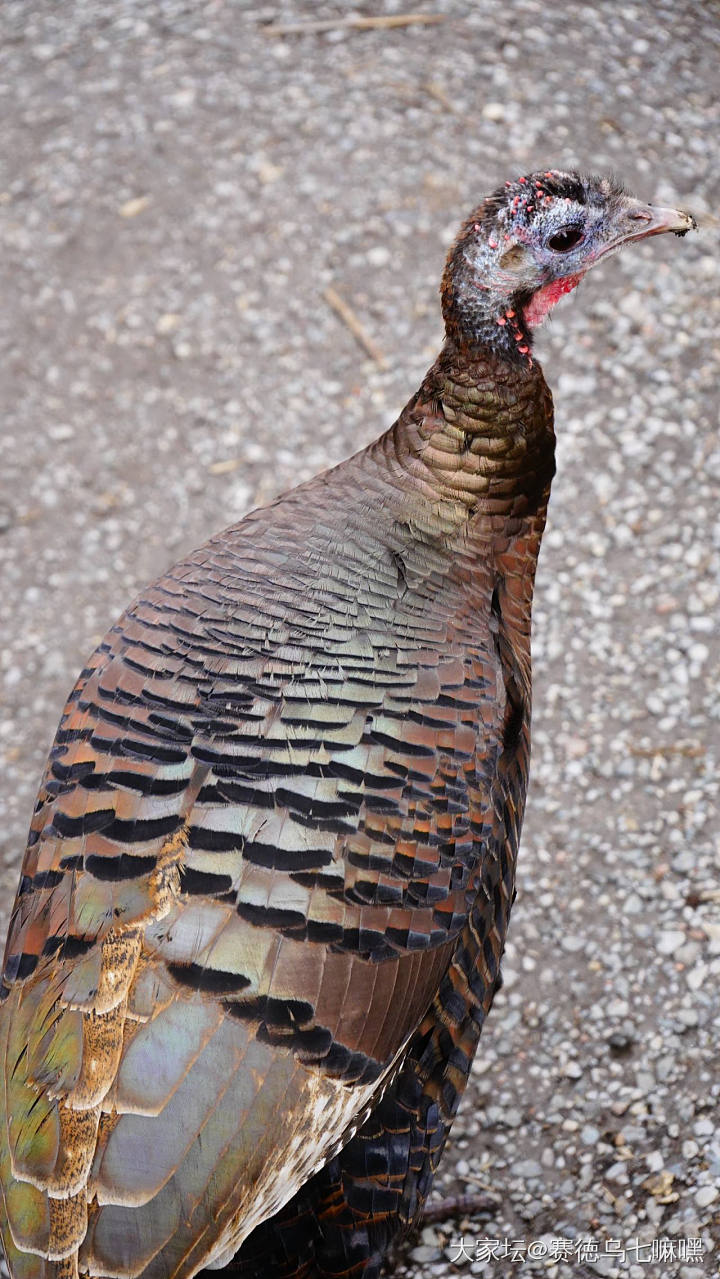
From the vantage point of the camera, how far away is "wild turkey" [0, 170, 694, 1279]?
1959 millimetres

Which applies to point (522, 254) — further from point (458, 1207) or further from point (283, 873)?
point (458, 1207)

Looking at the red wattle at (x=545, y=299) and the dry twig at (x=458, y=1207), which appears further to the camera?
the dry twig at (x=458, y=1207)

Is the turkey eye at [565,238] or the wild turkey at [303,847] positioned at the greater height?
the turkey eye at [565,238]

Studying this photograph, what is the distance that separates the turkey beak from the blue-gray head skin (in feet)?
0.04

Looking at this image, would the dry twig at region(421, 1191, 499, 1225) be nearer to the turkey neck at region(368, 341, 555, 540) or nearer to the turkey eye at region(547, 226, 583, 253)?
the turkey neck at region(368, 341, 555, 540)

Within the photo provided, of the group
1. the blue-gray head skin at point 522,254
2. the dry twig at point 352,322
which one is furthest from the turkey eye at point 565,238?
the dry twig at point 352,322

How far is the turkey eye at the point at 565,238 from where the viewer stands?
2635 mm

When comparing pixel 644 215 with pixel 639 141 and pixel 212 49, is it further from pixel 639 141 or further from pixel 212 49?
pixel 212 49

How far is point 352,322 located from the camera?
15.4 feet

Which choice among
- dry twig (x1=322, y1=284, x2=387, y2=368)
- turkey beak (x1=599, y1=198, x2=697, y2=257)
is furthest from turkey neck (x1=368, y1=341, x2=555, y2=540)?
dry twig (x1=322, y1=284, x2=387, y2=368)

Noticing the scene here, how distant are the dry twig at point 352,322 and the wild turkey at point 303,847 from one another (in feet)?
6.16

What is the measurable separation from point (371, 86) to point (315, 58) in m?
0.33

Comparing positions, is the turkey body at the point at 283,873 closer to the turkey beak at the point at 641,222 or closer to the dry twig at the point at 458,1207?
the turkey beak at the point at 641,222

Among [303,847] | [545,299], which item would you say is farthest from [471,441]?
[303,847]
